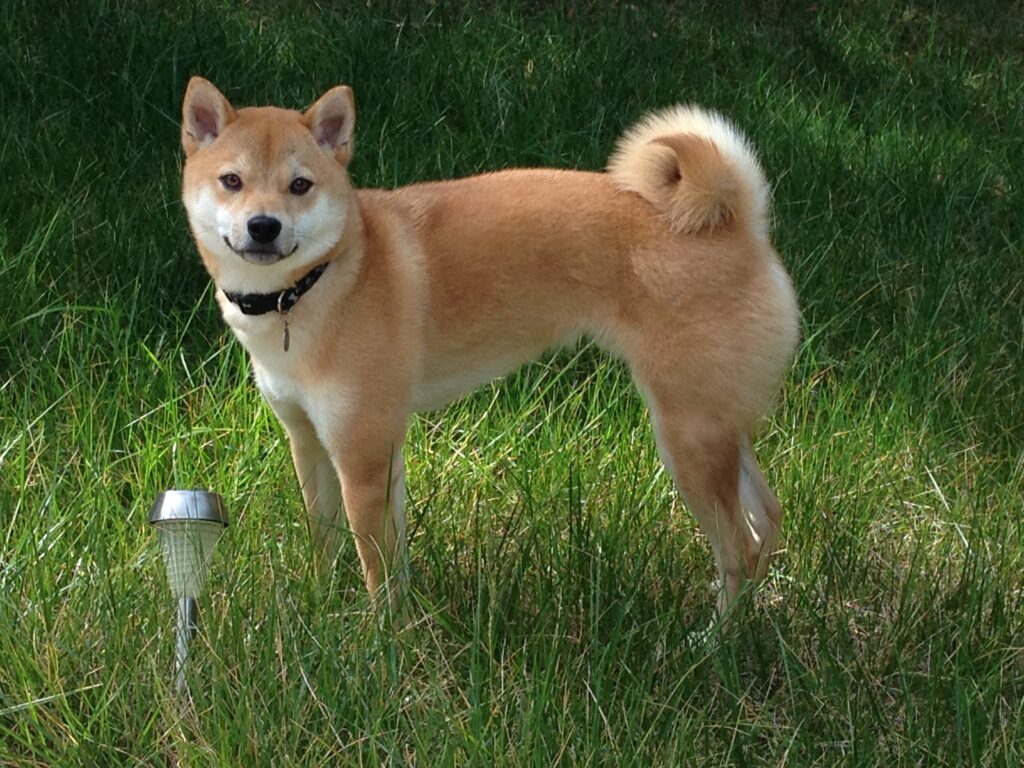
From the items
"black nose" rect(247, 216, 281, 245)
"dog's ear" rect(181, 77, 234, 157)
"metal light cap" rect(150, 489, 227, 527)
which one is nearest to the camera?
"metal light cap" rect(150, 489, 227, 527)

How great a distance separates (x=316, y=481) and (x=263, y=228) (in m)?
0.79

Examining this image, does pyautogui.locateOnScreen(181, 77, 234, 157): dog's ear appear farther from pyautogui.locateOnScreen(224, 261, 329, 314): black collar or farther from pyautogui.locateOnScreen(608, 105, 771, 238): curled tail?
pyautogui.locateOnScreen(608, 105, 771, 238): curled tail

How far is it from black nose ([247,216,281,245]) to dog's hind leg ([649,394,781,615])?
1046mm

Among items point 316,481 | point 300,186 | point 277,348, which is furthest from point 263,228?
point 316,481

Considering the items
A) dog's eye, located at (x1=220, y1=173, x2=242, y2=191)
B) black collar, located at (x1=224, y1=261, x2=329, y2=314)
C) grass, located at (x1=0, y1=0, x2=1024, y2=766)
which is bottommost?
grass, located at (x1=0, y1=0, x2=1024, y2=766)

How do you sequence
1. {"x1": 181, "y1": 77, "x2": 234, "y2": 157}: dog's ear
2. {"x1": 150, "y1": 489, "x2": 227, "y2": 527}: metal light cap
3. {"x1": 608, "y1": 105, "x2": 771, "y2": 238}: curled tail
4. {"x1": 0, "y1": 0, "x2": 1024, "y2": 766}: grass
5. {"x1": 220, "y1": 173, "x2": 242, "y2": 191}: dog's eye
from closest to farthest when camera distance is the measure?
{"x1": 150, "y1": 489, "x2": 227, "y2": 527}: metal light cap → {"x1": 0, "y1": 0, "x2": 1024, "y2": 766}: grass → {"x1": 220, "y1": 173, "x2": 242, "y2": 191}: dog's eye → {"x1": 181, "y1": 77, "x2": 234, "y2": 157}: dog's ear → {"x1": 608, "y1": 105, "x2": 771, "y2": 238}: curled tail

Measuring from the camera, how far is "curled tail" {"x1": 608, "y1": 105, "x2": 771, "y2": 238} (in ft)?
12.3

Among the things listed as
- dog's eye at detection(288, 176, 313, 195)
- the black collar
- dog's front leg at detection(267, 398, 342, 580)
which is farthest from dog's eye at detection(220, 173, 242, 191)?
dog's front leg at detection(267, 398, 342, 580)

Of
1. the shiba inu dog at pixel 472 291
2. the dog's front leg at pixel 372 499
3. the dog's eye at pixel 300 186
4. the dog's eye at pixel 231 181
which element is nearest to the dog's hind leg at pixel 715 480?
the shiba inu dog at pixel 472 291

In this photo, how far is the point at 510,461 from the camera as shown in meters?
4.21

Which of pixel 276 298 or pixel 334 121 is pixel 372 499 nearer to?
pixel 276 298

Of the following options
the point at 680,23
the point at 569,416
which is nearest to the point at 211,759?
the point at 569,416

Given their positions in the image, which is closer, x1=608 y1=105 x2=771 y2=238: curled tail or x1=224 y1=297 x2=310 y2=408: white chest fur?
x1=224 y1=297 x2=310 y2=408: white chest fur

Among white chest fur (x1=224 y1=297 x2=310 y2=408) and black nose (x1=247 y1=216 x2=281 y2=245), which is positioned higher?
black nose (x1=247 y1=216 x2=281 y2=245)
